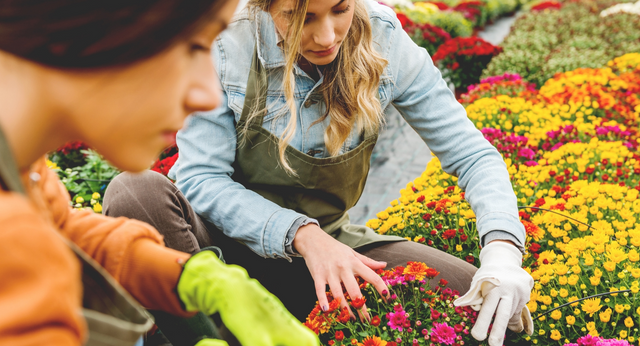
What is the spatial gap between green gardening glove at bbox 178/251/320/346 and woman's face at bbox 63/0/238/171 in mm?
238

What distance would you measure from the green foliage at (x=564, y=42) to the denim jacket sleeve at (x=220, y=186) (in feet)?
13.7

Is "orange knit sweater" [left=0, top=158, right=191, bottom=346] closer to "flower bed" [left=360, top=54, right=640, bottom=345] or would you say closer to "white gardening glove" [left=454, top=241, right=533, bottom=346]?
"white gardening glove" [left=454, top=241, right=533, bottom=346]

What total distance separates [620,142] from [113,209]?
2.66m

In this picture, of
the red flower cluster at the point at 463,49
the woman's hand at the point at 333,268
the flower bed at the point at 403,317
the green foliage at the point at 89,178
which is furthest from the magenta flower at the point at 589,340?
→ the red flower cluster at the point at 463,49

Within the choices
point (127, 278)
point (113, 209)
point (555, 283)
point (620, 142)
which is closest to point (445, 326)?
point (555, 283)

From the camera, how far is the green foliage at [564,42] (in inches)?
213

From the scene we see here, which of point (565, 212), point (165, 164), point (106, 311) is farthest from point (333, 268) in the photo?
point (165, 164)

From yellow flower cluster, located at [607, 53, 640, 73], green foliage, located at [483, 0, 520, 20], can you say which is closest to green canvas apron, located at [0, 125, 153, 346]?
yellow flower cluster, located at [607, 53, 640, 73]

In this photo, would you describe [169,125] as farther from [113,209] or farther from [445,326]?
[445,326]

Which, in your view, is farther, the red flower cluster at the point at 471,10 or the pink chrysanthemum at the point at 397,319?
the red flower cluster at the point at 471,10

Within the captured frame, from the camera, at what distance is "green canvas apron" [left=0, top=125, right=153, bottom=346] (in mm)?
683

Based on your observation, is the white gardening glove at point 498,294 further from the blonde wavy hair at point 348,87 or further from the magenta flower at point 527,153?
the magenta flower at point 527,153

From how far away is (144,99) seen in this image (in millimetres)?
629

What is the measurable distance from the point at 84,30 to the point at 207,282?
438mm
